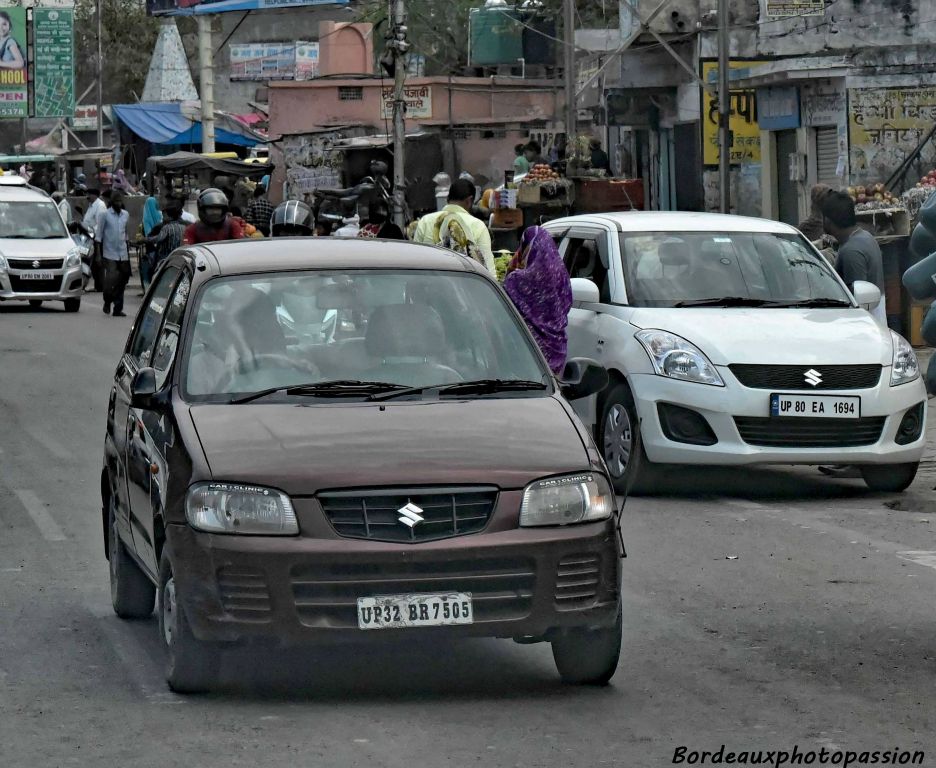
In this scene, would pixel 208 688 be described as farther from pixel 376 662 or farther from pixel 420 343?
pixel 420 343

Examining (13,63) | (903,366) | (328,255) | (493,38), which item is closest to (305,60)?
(13,63)

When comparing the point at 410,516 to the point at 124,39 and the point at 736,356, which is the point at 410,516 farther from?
the point at 124,39

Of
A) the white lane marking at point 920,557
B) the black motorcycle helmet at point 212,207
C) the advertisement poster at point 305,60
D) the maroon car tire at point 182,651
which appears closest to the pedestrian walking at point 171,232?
the black motorcycle helmet at point 212,207

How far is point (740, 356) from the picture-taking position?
1058cm

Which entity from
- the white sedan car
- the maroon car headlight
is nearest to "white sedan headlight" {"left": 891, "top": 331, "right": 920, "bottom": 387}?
the white sedan car

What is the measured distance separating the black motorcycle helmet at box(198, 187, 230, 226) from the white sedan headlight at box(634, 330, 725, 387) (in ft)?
15.7

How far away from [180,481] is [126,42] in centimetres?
8346

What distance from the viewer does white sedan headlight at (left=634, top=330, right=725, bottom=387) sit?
10633 millimetres

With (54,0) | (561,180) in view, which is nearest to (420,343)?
(561,180)

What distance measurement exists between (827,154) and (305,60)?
4101 cm

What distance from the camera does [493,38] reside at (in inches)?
1977

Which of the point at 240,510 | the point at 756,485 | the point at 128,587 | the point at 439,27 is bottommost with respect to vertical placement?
the point at 756,485

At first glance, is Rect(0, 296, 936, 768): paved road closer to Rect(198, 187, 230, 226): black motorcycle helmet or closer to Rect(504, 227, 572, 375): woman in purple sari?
Rect(504, 227, 572, 375): woman in purple sari

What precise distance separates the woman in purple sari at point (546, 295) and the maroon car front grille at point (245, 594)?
5880 mm
